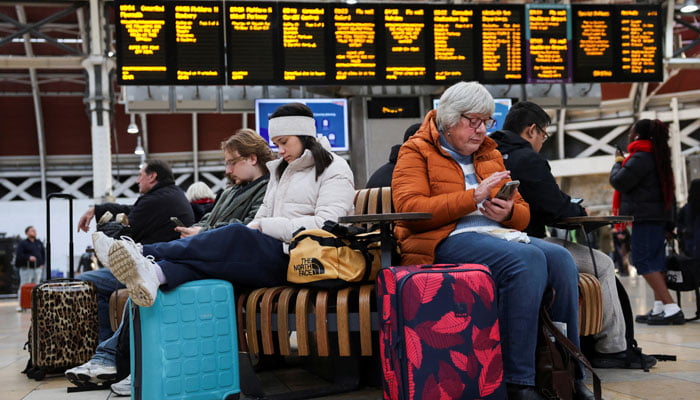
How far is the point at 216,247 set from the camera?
9.84ft

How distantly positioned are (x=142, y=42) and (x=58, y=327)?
4073 mm

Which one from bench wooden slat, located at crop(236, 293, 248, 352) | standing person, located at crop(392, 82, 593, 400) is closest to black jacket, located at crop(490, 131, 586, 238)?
standing person, located at crop(392, 82, 593, 400)

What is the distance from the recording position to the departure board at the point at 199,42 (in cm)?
755

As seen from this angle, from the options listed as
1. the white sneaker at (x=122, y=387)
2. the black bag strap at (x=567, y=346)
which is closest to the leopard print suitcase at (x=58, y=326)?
the white sneaker at (x=122, y=387)

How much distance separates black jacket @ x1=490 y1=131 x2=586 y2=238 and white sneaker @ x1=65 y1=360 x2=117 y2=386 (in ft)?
7.50

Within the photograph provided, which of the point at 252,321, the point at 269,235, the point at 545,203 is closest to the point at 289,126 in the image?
the point at 269,235

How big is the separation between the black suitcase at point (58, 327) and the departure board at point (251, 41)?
3.75m

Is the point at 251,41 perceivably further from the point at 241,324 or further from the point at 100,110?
the point at 100,110

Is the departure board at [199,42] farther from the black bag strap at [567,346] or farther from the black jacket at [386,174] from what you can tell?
the black bag strap at [567,346]

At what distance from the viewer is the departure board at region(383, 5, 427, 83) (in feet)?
26.1

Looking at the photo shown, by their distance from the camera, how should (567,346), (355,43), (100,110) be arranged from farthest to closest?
(100,110), (355,43), (567,346)

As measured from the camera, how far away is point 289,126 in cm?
348

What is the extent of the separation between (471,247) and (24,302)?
10.7m

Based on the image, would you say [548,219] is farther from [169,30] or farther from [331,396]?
[169,30]
